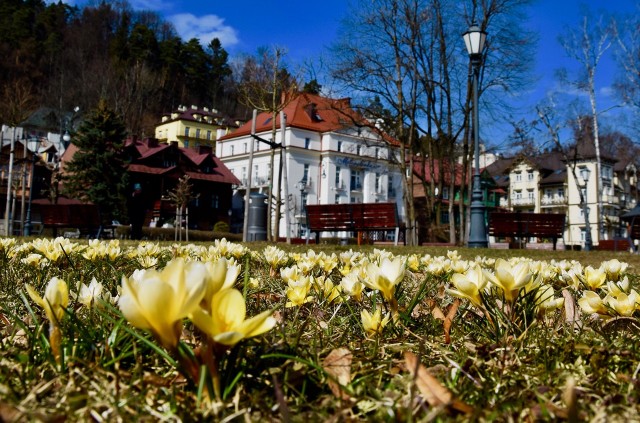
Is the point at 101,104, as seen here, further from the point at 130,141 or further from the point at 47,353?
the point at 47,353

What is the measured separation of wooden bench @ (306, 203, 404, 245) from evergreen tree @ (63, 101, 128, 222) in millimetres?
31657

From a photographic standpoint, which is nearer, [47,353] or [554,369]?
[47,353]

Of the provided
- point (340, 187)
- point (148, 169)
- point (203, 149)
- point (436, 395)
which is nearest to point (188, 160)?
point (203, 149)

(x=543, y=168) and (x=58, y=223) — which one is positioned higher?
(x=543, y=168)

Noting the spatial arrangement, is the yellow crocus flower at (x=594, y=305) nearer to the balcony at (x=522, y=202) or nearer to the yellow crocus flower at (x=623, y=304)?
the yellow crocus flower at (x=623, y=304)

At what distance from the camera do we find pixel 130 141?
51.9 m

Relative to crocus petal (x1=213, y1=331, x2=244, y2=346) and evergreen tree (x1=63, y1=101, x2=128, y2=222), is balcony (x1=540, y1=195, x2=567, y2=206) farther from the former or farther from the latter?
crocus petal (x1=213, y1=331, x2=244, y2=346)

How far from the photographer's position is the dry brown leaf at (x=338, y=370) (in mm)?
904

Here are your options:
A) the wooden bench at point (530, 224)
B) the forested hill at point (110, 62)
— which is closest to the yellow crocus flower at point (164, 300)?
the wooden bench at point (530, 224)

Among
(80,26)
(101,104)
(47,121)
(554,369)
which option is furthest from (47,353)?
→ (80,26)

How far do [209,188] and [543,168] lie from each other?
45.7m

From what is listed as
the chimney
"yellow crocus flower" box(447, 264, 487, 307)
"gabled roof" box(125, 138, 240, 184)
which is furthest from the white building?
"yellow crocus flower" box(447, 264, 487, 307)

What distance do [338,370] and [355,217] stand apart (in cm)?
1244

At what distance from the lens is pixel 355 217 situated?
1341cm
